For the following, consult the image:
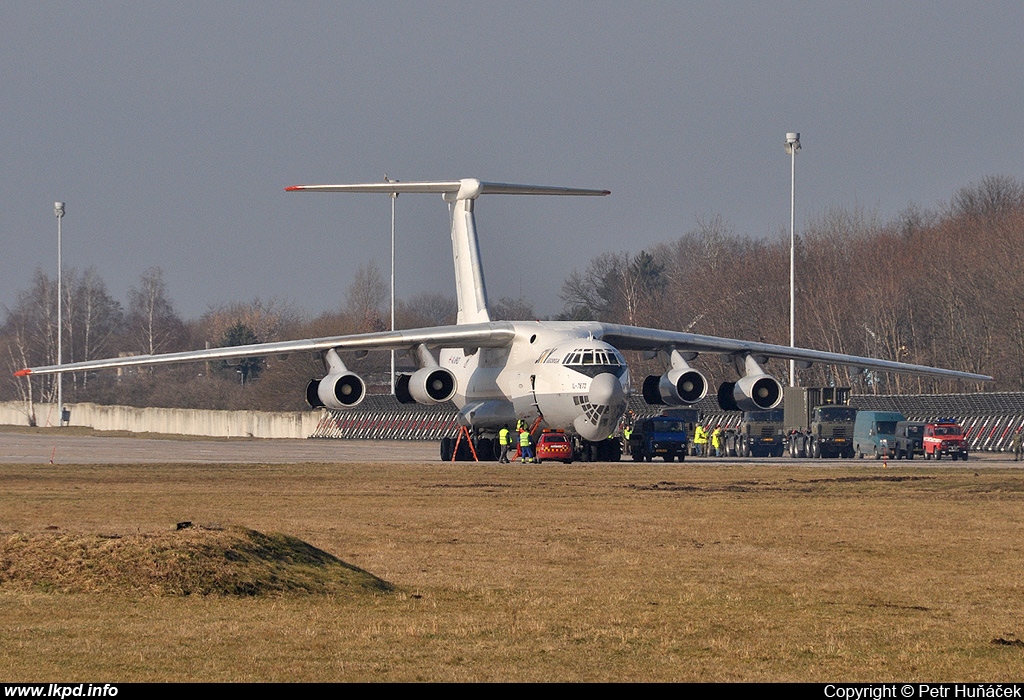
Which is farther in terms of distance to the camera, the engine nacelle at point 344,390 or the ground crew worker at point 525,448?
the ground crew worker at point 525,448

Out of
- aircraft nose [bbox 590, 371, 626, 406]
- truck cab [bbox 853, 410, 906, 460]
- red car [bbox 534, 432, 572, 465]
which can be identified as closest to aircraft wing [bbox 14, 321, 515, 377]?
red car [bbox 534, 432, 572, 465]

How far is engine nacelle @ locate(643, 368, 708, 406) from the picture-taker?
36500 millimetres

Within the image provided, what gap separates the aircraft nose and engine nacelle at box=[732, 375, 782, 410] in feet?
16.1

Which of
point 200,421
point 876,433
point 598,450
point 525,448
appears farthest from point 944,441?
point 200,421

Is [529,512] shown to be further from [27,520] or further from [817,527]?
[27,520]

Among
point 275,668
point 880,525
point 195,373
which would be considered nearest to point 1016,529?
point 880,525

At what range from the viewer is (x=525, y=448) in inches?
1499

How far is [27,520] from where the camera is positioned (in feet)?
61.5

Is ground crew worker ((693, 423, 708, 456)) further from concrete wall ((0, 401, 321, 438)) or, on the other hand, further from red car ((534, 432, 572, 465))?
concrete wall ((0, 401, 321, 438))

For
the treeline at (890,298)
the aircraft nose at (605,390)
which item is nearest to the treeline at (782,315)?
the treeline at (890,298)

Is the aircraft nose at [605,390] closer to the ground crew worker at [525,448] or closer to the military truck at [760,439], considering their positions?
the ground crew worker at [525,448]

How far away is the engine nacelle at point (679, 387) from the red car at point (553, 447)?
2767mm

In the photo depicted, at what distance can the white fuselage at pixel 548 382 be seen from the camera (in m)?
33.9

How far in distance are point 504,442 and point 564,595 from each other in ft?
82.9
